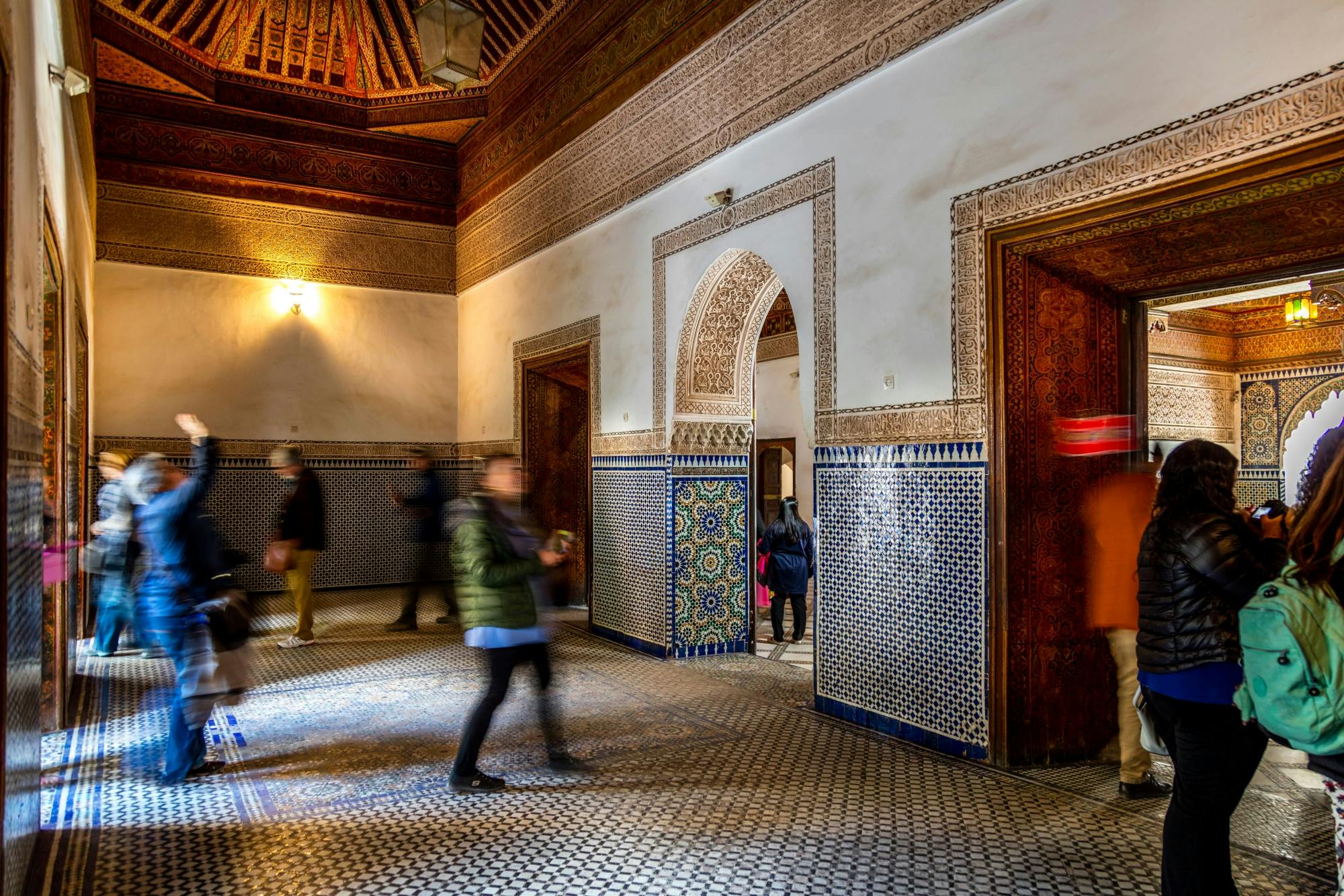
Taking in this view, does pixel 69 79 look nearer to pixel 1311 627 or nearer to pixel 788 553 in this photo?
pixel 1311 627

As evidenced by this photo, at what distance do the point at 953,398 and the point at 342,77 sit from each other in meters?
6.32

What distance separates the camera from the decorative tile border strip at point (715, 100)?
12.4ft

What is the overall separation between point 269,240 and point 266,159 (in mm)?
666

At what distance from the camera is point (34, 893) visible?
2.24 m

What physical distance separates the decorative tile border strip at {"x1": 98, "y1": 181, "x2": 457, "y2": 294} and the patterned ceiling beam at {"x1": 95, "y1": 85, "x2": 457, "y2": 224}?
9 centimetres

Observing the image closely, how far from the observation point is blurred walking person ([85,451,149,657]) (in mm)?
4316

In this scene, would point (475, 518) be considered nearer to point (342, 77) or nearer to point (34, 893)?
point (34, 893)

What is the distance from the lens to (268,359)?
7.78 m

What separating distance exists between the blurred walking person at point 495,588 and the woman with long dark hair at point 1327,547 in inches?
82.7

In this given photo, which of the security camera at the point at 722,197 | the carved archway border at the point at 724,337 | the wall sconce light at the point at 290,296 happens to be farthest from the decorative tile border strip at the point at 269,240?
the security camera at the point at 722,197

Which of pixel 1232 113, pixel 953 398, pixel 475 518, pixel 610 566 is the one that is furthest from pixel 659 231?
pixel 1232 113

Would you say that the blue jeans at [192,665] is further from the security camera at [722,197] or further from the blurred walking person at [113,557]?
the security camera at [722,197]

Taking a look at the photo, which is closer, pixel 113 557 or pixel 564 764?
pixel 564 764

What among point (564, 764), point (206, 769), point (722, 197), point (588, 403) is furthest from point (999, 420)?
point (588, 403)
